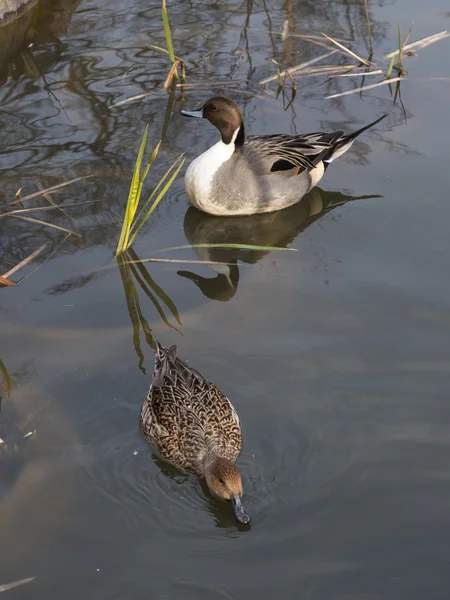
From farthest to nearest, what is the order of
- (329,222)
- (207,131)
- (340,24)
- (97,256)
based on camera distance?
(340,24) < (207,131) < (329,222) < (97,256)

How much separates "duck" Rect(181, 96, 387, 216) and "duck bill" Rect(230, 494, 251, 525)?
283 cm

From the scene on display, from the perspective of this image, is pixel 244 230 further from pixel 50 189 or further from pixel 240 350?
pixel 240 350

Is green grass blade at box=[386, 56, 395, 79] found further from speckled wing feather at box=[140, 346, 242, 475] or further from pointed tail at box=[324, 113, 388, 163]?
speckled wing feather at box=[140, 346, 242, 475]

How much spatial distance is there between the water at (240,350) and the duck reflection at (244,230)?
22mm

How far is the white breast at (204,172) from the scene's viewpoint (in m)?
6.25

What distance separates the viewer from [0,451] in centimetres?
431

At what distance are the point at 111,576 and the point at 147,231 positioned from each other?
2903 millimetres

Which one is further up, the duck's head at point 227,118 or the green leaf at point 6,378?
the duck's head at point 227,118

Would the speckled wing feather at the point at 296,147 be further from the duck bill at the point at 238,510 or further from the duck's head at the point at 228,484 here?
the duck bill at the point at 238,510

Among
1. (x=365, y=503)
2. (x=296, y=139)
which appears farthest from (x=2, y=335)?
(x=296, y=139)

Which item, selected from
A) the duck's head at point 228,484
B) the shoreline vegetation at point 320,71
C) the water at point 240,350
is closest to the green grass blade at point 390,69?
the shoreline vegetation at point 320,71

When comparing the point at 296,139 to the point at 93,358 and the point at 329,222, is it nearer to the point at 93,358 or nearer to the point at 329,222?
the point at 329,222

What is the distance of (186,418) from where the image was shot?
447cm

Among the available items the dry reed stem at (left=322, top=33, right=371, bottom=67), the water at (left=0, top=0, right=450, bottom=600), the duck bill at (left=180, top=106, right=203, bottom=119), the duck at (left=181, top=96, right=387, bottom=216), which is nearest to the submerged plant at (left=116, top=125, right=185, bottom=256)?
the water at (left=0, top=0, right=450, bottom=600)
